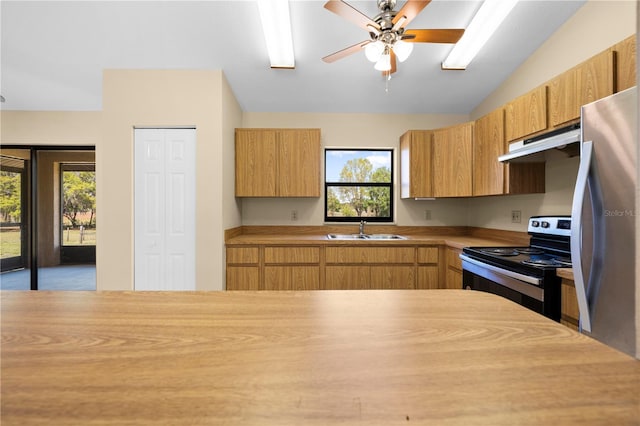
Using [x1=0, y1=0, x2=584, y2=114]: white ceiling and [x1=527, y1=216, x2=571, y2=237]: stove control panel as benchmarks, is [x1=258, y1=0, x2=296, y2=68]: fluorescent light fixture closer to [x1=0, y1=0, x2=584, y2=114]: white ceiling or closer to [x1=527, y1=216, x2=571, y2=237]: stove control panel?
[x1=0, y1=0, x2=584, y2=114]: white ceiling

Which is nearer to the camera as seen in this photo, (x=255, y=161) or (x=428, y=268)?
(x=428, y=268)

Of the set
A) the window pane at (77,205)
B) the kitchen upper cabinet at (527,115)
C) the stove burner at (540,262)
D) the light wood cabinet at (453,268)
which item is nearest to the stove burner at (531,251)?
the stove burner at (540,262)

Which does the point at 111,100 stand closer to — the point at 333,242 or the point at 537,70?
the point at 333,242

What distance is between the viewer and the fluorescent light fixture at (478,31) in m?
2.15

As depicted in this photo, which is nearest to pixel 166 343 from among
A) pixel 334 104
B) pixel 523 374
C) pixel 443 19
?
pixel 523 374

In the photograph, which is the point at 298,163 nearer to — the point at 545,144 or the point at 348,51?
the point at 348,51

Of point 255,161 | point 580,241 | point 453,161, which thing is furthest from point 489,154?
point 255,161

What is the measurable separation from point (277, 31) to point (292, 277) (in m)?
2.39

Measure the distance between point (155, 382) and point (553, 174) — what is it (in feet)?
10.5

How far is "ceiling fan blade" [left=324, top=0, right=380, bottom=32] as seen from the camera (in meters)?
1.70

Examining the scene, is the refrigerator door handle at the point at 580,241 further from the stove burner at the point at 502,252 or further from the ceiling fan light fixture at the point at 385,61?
the ceiling fan light fixture at the point at 385,61

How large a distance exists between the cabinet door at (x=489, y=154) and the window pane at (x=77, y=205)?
208 inches

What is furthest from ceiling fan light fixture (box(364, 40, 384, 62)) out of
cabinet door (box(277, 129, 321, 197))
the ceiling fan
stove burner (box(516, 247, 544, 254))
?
stove burner (box(516, 247, 544, 254))

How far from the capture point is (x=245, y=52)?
2658 mm
